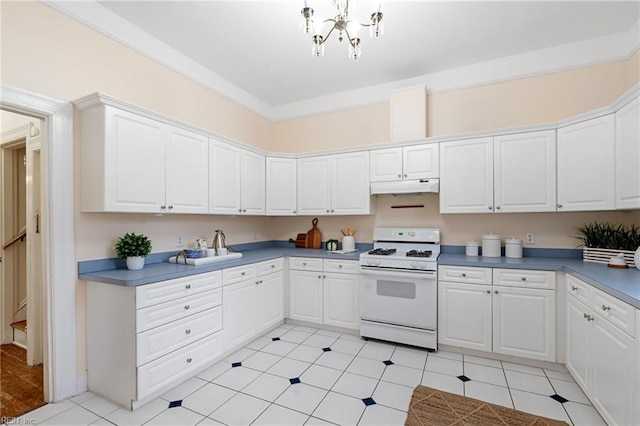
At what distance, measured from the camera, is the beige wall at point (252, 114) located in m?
2.13

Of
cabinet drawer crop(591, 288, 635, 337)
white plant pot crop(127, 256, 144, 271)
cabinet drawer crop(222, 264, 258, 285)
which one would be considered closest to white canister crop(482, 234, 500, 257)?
cabinet drawer crop(591, 288, 635, 337)

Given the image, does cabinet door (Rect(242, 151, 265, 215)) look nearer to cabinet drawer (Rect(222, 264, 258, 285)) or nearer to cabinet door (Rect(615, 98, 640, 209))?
cabinet drawer (Rect(222, 264, 258, 285))

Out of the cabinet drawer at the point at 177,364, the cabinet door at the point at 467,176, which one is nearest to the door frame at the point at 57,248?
Result: the cabinet drawer at the point at 177,364

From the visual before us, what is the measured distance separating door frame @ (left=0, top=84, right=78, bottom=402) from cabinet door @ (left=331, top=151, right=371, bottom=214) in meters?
2.64

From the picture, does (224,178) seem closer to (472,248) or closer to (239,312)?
(239,312)

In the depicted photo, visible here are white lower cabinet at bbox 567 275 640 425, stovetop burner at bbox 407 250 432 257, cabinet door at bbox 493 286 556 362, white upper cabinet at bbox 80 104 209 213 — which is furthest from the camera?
stovetop burner at bbox 407 250 432 257

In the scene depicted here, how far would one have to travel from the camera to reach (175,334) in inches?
92.2

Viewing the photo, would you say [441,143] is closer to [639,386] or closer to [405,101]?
[405,101]

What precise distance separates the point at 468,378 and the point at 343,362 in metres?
1.07

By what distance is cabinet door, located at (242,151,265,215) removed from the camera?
11.7 feet

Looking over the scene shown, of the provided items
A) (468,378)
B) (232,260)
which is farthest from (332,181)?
(468,378)

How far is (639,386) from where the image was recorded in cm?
149

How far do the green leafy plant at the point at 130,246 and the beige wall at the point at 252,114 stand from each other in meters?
0.14

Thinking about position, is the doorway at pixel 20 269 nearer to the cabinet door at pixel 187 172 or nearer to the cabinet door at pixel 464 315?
the cabinet door at pixel 187 172
